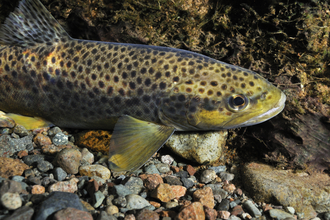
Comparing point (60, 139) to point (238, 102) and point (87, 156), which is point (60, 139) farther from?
point (238, 102)

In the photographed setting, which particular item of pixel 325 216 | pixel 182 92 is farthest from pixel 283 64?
pixel 325 216

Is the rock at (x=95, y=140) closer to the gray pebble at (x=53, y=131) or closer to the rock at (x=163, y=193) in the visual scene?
the gray pebble at (x=53, y=131)

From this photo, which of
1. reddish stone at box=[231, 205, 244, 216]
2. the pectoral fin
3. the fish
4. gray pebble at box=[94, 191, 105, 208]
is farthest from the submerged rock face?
gray pebble at box=[94, 191, 105, 208]

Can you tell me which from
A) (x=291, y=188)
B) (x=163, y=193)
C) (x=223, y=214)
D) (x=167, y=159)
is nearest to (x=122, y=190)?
(x=163, y=193)

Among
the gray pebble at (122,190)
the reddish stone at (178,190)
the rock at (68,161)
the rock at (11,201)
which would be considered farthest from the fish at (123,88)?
the rock at (11,201)

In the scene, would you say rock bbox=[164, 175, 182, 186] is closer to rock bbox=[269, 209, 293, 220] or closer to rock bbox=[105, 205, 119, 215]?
rock bbox=[105, 205, 119, 215]

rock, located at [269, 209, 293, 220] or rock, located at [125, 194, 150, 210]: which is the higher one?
rock, located at [125, 194, 150, 210]
